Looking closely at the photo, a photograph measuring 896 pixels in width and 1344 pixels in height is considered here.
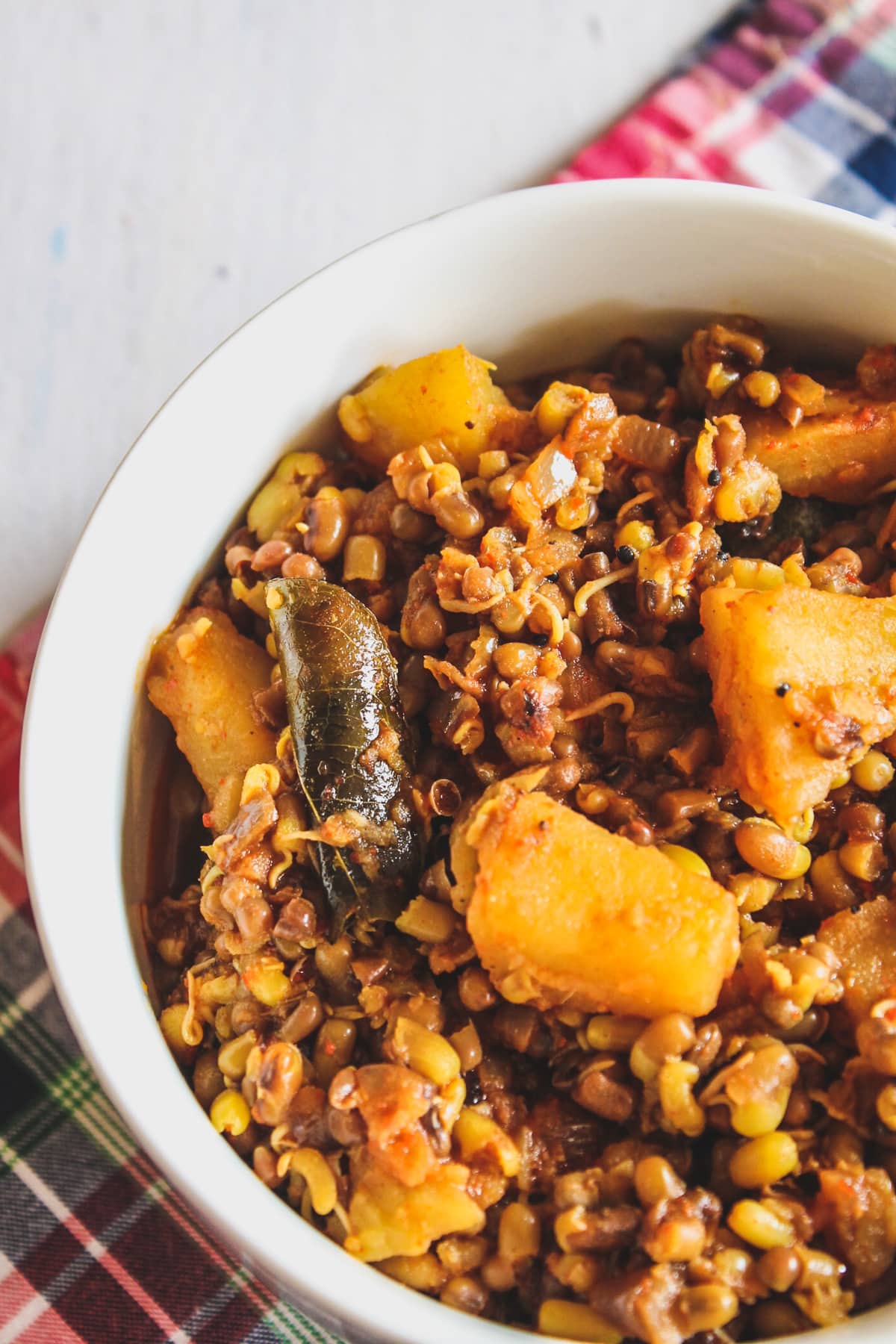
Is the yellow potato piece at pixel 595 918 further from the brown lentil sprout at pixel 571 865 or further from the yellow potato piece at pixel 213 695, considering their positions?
the yellow potato piece at pixel 213 695

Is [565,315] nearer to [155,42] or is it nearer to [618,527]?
[618,527]

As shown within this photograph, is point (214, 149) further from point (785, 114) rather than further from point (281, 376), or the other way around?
point (281, 376)

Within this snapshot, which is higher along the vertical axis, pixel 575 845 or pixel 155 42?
pixel 155 42

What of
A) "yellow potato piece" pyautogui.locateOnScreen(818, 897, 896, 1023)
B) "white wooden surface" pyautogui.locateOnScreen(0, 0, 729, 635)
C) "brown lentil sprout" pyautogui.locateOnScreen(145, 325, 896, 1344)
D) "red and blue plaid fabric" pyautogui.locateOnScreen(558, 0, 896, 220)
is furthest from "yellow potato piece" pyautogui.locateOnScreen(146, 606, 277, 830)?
"red and blue plaid fabric" pyautogui.locateOnScreen(558, 0, 896, 220)

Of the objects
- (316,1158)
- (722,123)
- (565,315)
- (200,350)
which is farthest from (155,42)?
(316,1158)

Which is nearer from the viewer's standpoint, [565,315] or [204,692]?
[204,692]

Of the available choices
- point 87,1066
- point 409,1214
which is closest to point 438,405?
point 409,1214
